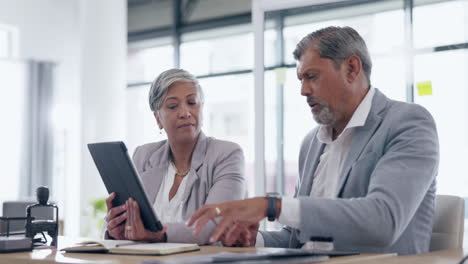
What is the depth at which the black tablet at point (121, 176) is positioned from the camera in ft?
6.37

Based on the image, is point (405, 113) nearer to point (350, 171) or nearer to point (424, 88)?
point (350, 171)

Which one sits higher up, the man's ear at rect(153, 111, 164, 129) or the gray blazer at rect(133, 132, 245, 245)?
the man's ear at rect(153, 111, 164, 129)

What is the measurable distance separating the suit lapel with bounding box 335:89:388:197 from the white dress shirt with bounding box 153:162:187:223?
77cm

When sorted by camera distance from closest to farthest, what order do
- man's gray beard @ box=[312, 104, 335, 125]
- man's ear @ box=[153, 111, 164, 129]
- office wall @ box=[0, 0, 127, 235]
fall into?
man's gray beard @ box=[312, 104, 335, 125], man's ear @ box=[153, 111, 164, 129], office wall @ box=[0, 0, 127, 235]

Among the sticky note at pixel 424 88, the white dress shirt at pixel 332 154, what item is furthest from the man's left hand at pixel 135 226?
the sticky note at pixel 424 88

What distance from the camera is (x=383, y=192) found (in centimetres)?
180

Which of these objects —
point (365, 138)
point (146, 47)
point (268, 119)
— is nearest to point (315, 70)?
point (365, 138)

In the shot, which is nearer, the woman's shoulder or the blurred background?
the woman's shoulder

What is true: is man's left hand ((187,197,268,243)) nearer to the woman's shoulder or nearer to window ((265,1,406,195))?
the woman's shoulder

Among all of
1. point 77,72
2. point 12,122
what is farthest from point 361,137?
point 77,72

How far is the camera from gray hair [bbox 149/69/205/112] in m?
2.72

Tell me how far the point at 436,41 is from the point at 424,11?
11.8 inches

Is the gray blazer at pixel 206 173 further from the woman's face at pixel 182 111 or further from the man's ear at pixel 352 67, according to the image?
the man's ear at pixel 352 67

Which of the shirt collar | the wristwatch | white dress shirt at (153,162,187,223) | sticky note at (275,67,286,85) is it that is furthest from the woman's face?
sticky note at (275,67,286,85)
